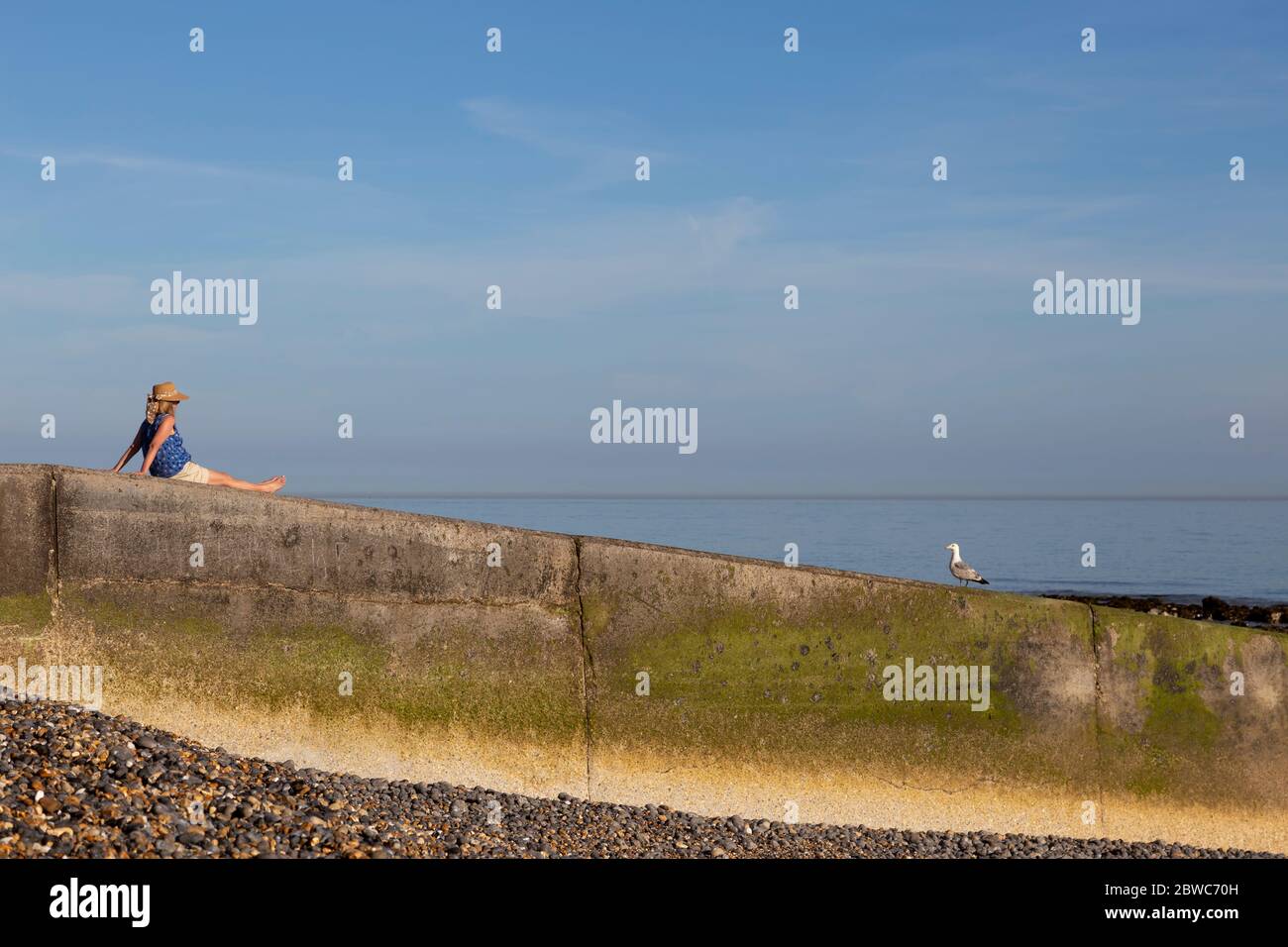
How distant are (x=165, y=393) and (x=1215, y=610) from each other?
22.2 metres

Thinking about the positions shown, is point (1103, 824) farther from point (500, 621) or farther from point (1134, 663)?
point (500, 621)

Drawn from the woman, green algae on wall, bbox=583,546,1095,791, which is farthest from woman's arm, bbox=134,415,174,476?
green algae on wall, bbox=583,546,1095,791

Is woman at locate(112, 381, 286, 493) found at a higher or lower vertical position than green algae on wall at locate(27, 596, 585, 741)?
higher

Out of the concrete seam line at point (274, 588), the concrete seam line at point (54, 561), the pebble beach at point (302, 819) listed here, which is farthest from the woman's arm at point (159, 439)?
the pebble beach at point (302, 819)

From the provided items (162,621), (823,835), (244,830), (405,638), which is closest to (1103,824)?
(823,835)

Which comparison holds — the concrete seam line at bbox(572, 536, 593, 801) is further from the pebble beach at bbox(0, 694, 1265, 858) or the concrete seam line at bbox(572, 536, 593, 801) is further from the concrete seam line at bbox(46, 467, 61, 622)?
the concrete seam line at bbox(46, 467, 61, 622)

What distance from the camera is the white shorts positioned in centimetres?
789

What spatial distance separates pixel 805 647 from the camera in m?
6.67

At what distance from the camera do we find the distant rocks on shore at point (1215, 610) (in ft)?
73.9

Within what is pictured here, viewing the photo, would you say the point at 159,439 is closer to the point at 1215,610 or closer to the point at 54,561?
the point at 54,561

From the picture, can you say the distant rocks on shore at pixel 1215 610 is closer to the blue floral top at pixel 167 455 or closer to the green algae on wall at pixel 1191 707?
the green algae on wall at pixel 1191 707

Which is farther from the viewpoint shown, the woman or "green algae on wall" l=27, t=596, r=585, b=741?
the woman

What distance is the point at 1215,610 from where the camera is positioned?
2367cm

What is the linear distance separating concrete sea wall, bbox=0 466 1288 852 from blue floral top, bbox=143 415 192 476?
1.41 metres
